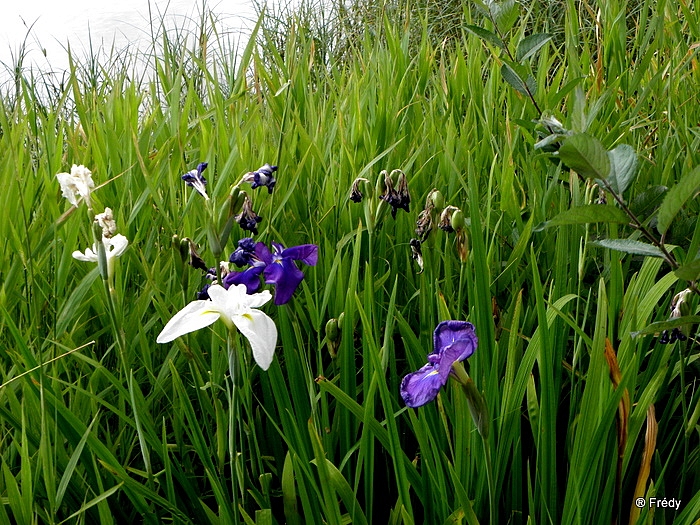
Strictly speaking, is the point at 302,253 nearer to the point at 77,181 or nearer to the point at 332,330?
the point at 332,330

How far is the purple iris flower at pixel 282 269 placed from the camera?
72cm

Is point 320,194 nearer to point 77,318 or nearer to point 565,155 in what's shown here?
point 77,318

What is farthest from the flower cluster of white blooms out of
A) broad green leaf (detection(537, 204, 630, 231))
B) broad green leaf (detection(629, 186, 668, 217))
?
broad green leaf (detection(629, 186, 668, 217))

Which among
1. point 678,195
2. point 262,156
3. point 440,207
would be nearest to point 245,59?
point 262,156

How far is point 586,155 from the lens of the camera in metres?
0.57

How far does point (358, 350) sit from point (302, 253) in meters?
0.34

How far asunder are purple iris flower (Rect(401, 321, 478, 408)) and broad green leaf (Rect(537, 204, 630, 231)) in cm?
13

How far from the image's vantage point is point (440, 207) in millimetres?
830

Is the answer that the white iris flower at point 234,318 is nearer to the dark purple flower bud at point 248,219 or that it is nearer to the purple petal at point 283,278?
the purple petal at point 283,278

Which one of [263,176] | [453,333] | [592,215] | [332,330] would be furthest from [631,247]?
[263,176]

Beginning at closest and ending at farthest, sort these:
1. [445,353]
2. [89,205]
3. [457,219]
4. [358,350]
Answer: [445,353] < [89,205] < [457,219] < [358,350]

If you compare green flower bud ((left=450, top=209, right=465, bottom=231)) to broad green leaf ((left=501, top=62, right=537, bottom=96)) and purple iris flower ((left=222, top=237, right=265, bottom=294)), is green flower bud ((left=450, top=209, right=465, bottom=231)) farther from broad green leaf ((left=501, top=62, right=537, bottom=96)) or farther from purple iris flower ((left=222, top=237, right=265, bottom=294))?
broad green leaf ((left=501, top=62, right=537, bottom=96))

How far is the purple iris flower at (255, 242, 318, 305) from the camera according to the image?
72 centimetres

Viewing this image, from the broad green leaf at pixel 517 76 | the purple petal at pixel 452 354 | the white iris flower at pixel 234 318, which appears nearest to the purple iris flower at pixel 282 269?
the white iris flower at pixel 234 318
